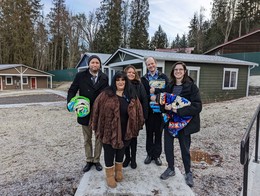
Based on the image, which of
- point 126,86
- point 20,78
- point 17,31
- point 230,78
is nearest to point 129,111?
point 126,86

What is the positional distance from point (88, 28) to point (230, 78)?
28.7m

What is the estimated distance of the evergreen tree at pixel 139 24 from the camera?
33562 mm

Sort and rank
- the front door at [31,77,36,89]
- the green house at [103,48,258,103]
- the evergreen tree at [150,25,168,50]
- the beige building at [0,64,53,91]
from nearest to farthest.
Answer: the green house at [103,48,258,103] → the beige building at [0,64,53,91] → the front door at [31,77,36,89] → the evergreen tree at [150,25,168,50]

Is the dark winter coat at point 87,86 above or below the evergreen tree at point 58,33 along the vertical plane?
below

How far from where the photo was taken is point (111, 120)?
2230 millimetres

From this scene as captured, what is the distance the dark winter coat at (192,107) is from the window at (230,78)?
10524 mm

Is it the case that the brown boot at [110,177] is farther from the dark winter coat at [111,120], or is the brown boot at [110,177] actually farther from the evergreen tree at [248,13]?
the evergreen tree at [248,13]

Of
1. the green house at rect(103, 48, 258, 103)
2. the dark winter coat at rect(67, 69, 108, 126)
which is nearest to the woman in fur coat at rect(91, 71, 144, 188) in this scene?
the dark winter coat at rect(67, 69, 108, 126)

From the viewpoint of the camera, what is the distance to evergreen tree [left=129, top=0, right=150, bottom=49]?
3356cm

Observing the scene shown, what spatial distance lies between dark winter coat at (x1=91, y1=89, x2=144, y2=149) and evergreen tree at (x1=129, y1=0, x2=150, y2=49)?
32.0 m

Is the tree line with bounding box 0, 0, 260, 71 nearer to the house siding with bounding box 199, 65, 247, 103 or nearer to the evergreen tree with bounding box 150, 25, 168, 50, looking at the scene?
the evergreen tree with bounding box 150, 25, 168, 50

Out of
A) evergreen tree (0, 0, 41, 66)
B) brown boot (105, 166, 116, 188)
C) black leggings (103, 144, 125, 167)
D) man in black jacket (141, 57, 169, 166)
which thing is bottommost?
brown boot (105, 166, 116, 188)

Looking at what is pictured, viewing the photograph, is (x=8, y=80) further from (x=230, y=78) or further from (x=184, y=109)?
(x=184, y=109)

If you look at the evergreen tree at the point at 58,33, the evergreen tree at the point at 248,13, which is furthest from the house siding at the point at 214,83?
the evergreen tree at the point at 58,33
